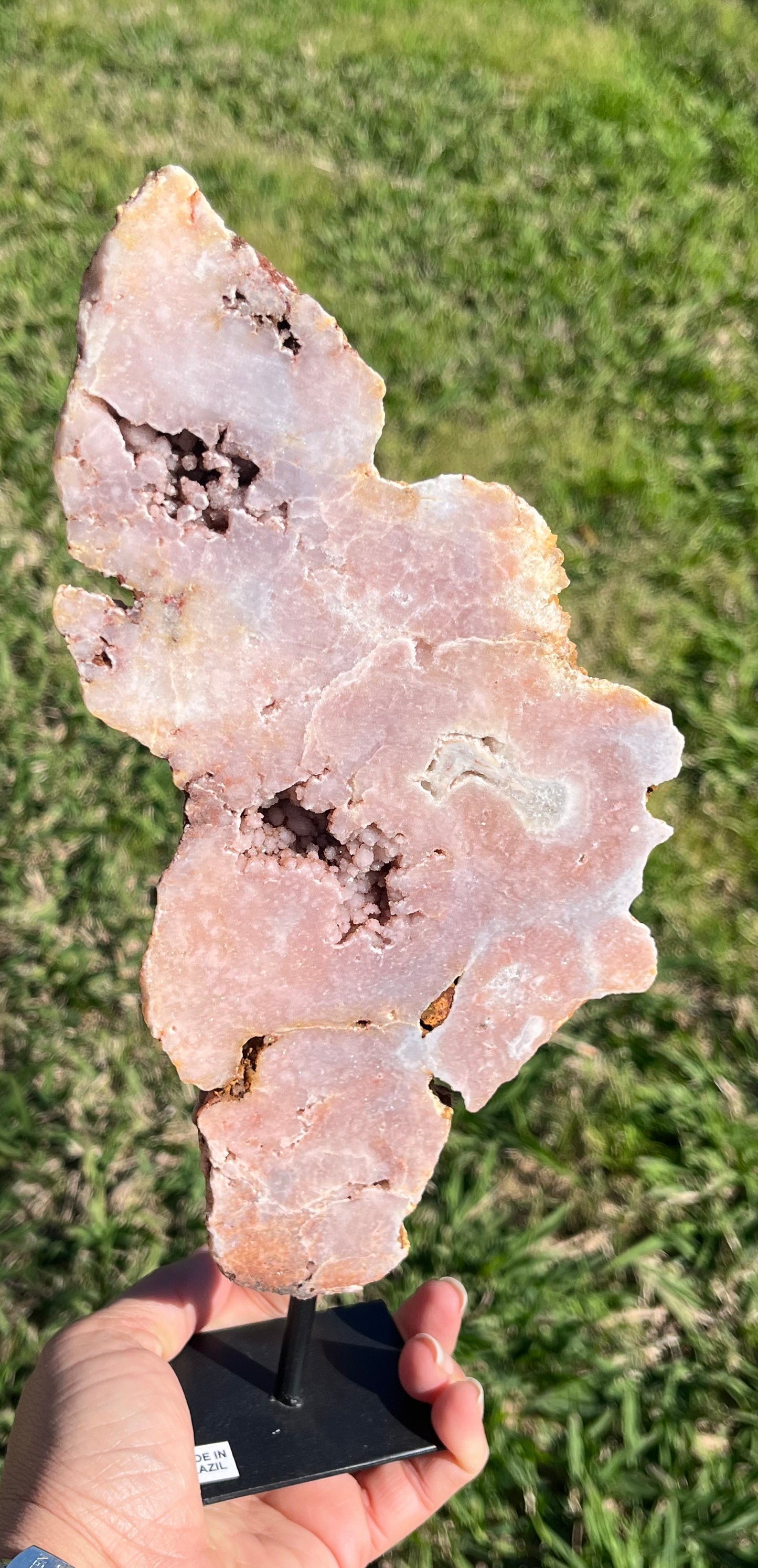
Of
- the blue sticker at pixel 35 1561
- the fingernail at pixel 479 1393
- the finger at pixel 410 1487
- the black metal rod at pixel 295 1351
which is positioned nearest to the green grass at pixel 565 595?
the finger at pixel 410 1487

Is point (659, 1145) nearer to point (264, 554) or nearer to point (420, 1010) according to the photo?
point (420, 1010)

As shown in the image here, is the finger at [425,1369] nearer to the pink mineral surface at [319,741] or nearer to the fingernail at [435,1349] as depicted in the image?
the fingernail at [435,1349]

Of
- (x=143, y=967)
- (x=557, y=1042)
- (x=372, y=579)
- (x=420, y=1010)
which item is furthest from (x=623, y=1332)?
(x=372, y=579)

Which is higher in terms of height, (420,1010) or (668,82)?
(668,82)

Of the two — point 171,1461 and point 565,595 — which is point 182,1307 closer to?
point 171,1461

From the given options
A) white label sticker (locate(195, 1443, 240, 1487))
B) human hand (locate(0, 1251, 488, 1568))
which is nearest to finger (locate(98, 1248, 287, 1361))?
human hand (locate(0, 1251, 488, 1568))

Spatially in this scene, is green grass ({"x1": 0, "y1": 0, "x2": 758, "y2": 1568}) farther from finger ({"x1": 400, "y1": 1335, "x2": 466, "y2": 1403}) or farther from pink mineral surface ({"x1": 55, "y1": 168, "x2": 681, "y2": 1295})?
pink mineral surface ({"x1": 55, "y1": 168, "x2": 681, "y2": 1295})

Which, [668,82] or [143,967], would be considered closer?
[143,967]
